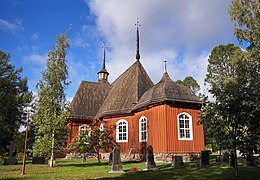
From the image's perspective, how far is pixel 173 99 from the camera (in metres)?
17.7

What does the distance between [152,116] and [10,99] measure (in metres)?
21.4

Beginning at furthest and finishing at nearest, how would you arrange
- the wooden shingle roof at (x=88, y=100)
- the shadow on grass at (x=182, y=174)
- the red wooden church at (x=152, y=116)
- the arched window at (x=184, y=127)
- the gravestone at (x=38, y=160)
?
the wooden shingle roof at (x=88, y=100)
the gravestone at (x=38, y=160)
the arched window at (x=184, y=127)
the red wooden church at (x=152, y=116)
the shadow on grass at (x=182, y=174)

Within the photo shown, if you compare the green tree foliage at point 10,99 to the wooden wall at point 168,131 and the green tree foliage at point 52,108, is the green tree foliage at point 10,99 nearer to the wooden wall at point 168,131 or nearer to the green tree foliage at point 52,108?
the green tree foliage at point 52,108

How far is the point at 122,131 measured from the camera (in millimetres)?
22438

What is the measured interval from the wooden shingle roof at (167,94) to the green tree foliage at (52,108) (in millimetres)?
6635

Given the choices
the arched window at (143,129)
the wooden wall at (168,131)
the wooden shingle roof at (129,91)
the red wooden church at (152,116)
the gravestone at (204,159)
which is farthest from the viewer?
the wooden shingle roof at (129,91)

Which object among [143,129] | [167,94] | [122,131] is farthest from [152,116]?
[122,131]

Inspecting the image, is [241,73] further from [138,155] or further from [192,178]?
[192,178]

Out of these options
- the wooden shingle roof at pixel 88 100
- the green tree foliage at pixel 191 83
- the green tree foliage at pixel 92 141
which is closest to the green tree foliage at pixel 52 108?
the green tree foliage at pixel 92 141

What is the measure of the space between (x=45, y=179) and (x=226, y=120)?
26.3 feet

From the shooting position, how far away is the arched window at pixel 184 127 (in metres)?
17.8

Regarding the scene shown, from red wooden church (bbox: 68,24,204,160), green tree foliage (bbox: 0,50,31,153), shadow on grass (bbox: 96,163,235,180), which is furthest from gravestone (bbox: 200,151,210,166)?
green tree foliage (bbox: 0,50,31,153)

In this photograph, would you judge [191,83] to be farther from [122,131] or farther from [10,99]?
[10,99]

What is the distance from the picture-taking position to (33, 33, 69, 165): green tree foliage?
15625 millimetres
